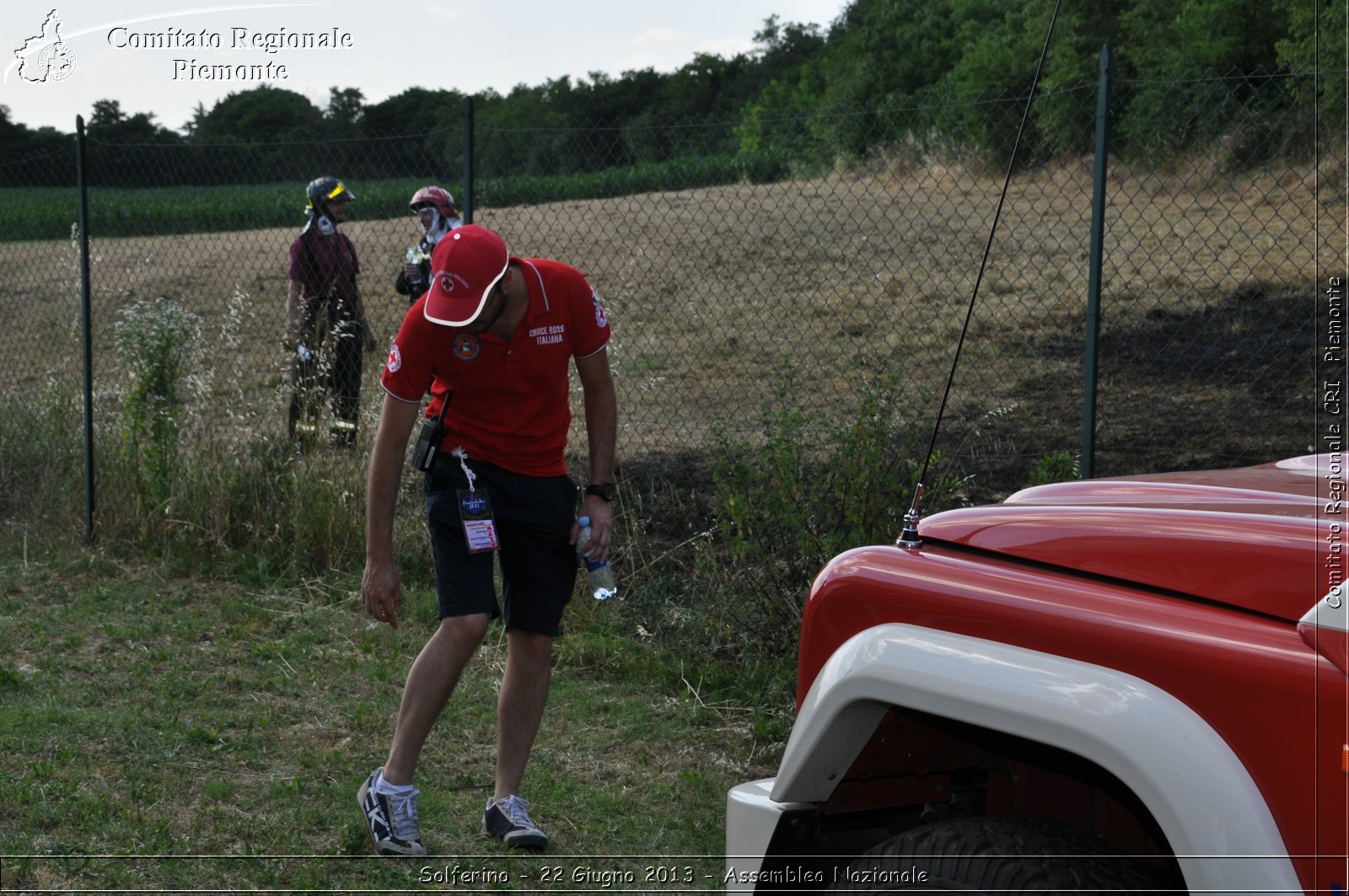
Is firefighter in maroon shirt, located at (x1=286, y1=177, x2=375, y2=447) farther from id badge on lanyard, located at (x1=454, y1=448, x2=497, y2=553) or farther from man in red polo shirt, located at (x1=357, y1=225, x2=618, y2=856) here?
id badge on lanyard, located at (x1=454, y1=448, x2=497, y2=553)

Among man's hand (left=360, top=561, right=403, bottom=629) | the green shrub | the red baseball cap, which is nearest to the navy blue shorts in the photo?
man's hand (left=360, top=561, right=403, bottom=629)

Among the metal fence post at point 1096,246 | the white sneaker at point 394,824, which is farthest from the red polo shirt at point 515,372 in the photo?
the metal fence post at point 1096,246

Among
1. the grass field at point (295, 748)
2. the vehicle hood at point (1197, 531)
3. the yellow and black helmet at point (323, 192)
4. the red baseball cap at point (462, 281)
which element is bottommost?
the grass field at point (295, 748)

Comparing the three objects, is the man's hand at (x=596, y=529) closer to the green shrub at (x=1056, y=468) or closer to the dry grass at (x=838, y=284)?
the green shrub at (x=1056, y=468)

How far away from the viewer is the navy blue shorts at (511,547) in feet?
12.8

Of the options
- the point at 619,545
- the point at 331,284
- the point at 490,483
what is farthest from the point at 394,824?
the point at 331,284

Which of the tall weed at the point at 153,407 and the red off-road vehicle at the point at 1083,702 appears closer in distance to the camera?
the red off-road vehicle at the point at 1083,702

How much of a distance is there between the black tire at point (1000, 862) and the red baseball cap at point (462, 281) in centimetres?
217

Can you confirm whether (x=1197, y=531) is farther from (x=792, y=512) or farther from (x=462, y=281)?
(x=792, y=512)

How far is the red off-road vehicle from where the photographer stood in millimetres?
1596

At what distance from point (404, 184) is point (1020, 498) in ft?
24.6

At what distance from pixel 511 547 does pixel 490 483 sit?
0.75 ft

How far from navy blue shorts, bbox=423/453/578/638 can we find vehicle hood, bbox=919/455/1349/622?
1870mm

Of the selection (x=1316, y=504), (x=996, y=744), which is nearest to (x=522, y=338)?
(x=996, y=744)
